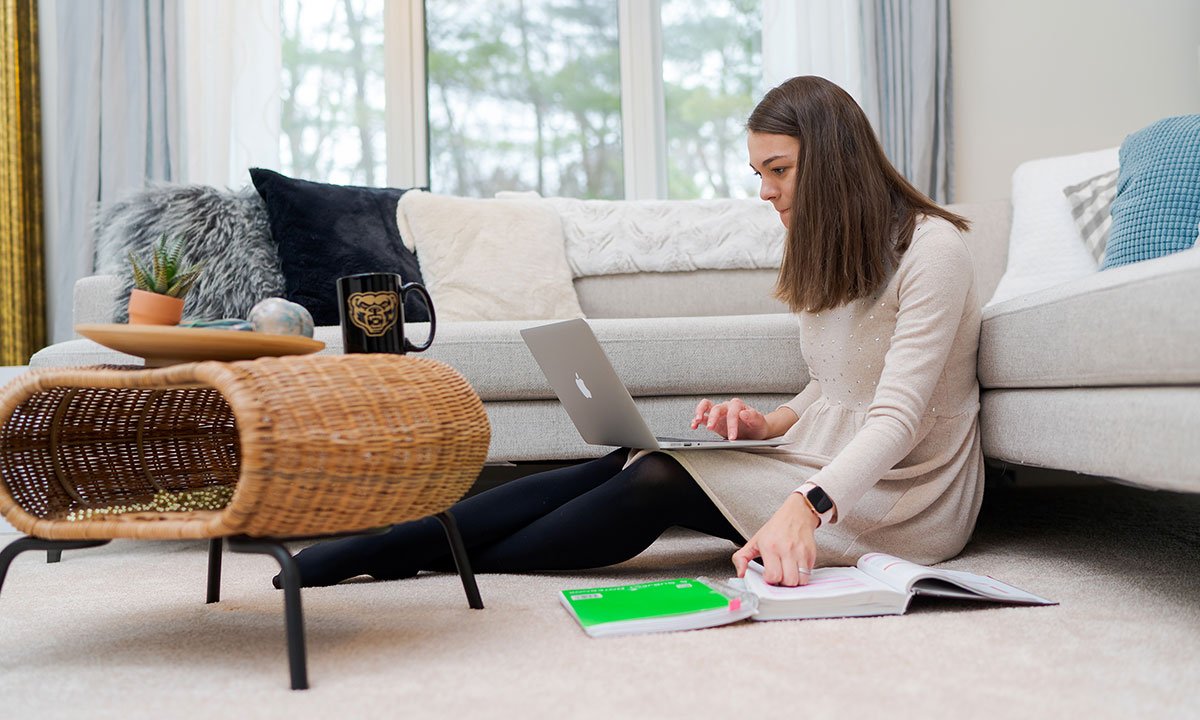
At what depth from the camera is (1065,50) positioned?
3451mm

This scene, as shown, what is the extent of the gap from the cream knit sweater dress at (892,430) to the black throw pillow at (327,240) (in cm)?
112

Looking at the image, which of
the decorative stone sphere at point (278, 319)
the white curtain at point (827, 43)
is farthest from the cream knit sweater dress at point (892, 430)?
the white curtain at point (827, 43)

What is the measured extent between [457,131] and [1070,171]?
6.91ft

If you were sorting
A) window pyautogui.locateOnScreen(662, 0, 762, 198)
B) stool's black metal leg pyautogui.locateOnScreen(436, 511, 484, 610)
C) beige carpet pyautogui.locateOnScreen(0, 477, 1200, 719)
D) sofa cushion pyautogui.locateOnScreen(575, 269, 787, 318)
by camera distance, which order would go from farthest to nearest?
window pyautogui.locateOnScreen(662, 0, 762, 198), sofa cushion pyautogui.locateOnScreen(575, 269, 787, 318), stool's black metal leg pyautogui.locateOnScreen(436, 511, 484, 610), beige carpet pyautogui.locateOnScreen(0, 477, 1200, 719)

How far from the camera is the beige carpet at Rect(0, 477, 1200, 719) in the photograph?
2.96 feet

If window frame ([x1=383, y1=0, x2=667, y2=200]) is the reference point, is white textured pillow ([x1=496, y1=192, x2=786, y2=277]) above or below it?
below

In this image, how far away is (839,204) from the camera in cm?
145

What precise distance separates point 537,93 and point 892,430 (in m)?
2.65

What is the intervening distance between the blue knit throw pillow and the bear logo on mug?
1448mm

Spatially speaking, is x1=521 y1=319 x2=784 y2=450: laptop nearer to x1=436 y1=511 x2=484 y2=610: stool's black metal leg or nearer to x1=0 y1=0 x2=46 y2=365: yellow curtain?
x1=436 y1=511 x2=484 y2=610: stool's black metal leg

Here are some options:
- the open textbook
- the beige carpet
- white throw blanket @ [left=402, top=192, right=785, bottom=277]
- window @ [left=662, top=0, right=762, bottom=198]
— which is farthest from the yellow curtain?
the open textbook

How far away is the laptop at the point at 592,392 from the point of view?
1.41 metres

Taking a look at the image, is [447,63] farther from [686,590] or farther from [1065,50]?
[686,590]

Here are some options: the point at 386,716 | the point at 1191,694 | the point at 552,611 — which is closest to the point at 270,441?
the point at 386,716
